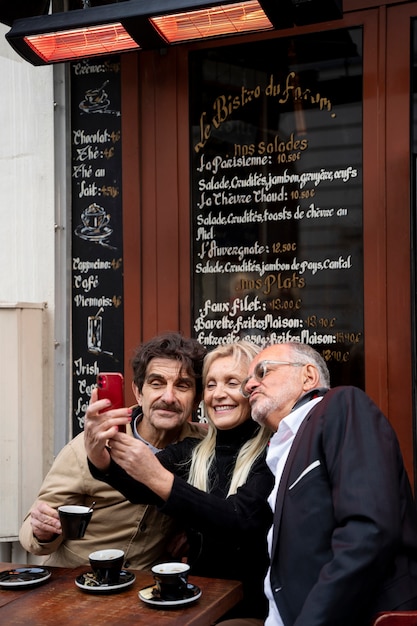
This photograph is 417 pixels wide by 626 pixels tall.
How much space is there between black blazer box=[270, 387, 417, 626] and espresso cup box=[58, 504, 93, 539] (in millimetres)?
649

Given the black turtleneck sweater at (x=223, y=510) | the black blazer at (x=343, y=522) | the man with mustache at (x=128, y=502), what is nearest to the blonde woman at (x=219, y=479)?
the black turtleneck sweater at (x=223, y=510)

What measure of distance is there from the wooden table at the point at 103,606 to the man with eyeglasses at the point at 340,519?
0.18m

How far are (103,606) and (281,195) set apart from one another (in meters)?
2.61

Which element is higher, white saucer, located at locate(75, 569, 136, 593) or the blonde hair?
the blonde hair

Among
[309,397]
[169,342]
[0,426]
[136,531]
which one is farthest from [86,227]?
[309,397]

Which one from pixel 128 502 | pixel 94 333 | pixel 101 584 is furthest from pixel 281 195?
pixel 101 584

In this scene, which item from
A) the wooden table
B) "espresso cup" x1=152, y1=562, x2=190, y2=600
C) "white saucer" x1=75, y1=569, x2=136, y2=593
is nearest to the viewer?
the wooden table

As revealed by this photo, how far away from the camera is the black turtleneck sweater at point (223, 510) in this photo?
2.64 meters

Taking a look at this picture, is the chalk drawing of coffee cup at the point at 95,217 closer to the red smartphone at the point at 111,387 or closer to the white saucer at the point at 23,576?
the red smartphone at the point at 111,387

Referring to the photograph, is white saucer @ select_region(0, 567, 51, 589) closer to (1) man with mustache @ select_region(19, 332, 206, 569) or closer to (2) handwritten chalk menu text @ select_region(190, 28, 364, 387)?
(1) man with mustache @ select_region(19, 332, 206, 569)

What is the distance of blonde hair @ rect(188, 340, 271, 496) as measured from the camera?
9.60ft

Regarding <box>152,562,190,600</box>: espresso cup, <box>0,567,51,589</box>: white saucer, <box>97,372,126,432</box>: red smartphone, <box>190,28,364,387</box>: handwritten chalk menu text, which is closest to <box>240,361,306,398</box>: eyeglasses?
<box>97,372,126,432</box>: red smartphone

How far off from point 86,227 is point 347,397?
288 cm

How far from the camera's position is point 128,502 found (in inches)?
121
